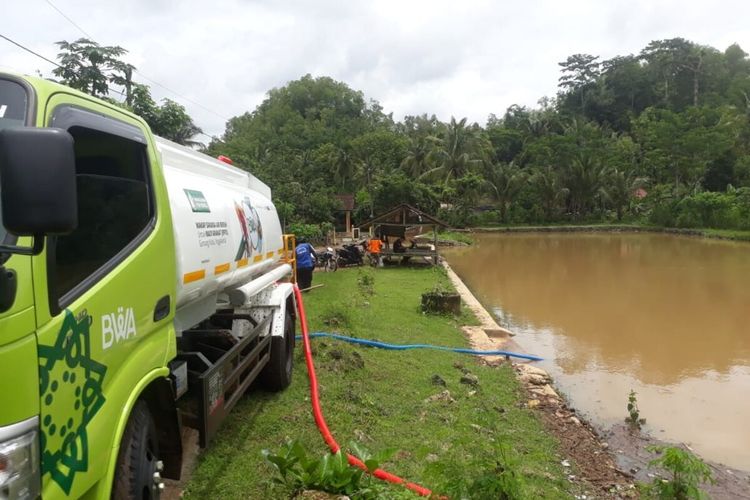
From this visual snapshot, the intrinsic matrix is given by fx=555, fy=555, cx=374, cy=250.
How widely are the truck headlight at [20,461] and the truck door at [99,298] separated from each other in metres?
0.05

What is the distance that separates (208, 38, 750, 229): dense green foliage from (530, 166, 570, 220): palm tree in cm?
10

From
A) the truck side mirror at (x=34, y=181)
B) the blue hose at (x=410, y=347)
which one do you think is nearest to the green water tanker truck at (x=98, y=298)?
the truck side mirror at (x=34, y=181)

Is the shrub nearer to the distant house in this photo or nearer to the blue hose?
the blue hose

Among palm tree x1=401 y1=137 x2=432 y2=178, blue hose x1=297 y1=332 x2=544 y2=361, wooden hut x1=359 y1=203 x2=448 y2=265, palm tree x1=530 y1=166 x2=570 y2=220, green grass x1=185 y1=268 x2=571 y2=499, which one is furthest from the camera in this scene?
palm tree x1=530 y1=166 x2=570 y2=220

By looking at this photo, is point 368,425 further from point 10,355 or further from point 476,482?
point 10,355

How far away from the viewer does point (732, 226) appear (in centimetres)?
3878

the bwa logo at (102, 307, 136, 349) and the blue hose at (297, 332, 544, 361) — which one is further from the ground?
the bwa logo at (102, 307, 136, 349)

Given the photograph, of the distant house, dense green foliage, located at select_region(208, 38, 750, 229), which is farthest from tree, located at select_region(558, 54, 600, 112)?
the distant house

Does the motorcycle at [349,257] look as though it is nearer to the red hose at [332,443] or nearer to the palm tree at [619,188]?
the red hose at [332,443]

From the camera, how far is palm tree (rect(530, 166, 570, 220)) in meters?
50.9

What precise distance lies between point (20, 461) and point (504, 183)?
168 ft

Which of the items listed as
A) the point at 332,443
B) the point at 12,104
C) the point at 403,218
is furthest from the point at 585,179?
the point at 12,104

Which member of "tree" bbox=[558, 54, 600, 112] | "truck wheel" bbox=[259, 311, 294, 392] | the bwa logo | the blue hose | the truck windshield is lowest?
the blue hose

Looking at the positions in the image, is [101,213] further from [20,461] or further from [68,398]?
[20,461]
